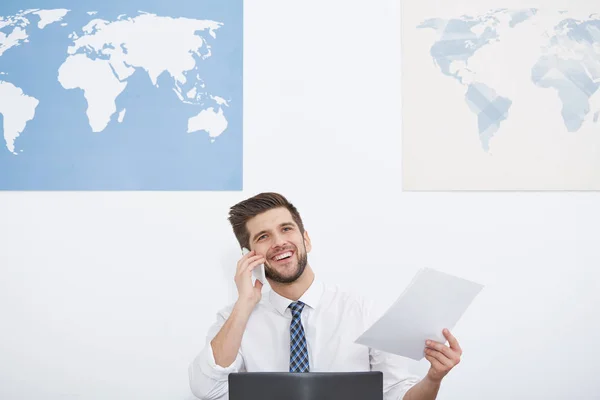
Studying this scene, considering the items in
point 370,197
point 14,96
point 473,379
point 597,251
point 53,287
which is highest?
point 14,96

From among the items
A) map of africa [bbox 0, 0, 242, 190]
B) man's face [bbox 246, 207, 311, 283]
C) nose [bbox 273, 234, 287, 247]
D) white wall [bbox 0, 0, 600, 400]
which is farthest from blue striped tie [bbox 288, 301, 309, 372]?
map of africa [bbox 0, 0, 242, 190]

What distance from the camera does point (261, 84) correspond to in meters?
2.27

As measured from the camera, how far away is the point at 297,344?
5.89ft

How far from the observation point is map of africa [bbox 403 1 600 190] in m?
2.24

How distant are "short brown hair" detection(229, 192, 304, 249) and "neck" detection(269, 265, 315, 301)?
0.17 metres

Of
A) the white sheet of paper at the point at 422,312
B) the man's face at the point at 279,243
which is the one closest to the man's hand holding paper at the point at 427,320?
the white sheet of paper at the point at 422,312

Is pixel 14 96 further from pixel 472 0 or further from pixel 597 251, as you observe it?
pixel 597 251

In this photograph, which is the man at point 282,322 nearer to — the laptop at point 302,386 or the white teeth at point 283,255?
the white teeth at point 283,255

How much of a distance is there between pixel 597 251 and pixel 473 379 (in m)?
0.76

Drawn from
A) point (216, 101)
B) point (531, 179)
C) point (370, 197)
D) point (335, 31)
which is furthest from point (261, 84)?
point (531, 179)

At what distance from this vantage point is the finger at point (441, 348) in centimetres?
153

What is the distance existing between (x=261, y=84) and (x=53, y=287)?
1208 mm

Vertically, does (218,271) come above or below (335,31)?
below

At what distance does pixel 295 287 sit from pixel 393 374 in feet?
1.44
